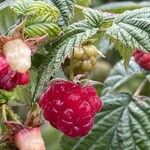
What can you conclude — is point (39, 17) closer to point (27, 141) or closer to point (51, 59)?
point (51, 59)

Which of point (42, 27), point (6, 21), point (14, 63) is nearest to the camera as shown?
point (14, 63)

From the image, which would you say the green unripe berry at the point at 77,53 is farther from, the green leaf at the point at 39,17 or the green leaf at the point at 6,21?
the green leaf at the point at 6,21

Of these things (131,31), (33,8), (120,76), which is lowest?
(120,76)

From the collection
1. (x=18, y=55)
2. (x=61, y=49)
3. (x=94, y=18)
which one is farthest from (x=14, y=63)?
(x=94, y=18)

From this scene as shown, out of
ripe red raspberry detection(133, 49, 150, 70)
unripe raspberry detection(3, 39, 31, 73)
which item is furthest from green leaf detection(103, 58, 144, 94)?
unripe raspberry detection(3, 39, 31, 73)

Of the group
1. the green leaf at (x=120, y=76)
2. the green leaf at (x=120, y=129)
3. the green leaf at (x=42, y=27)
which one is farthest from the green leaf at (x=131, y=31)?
the green leaf at (x=120, y=76)

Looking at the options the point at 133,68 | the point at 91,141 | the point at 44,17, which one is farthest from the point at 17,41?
the point at 133,68
